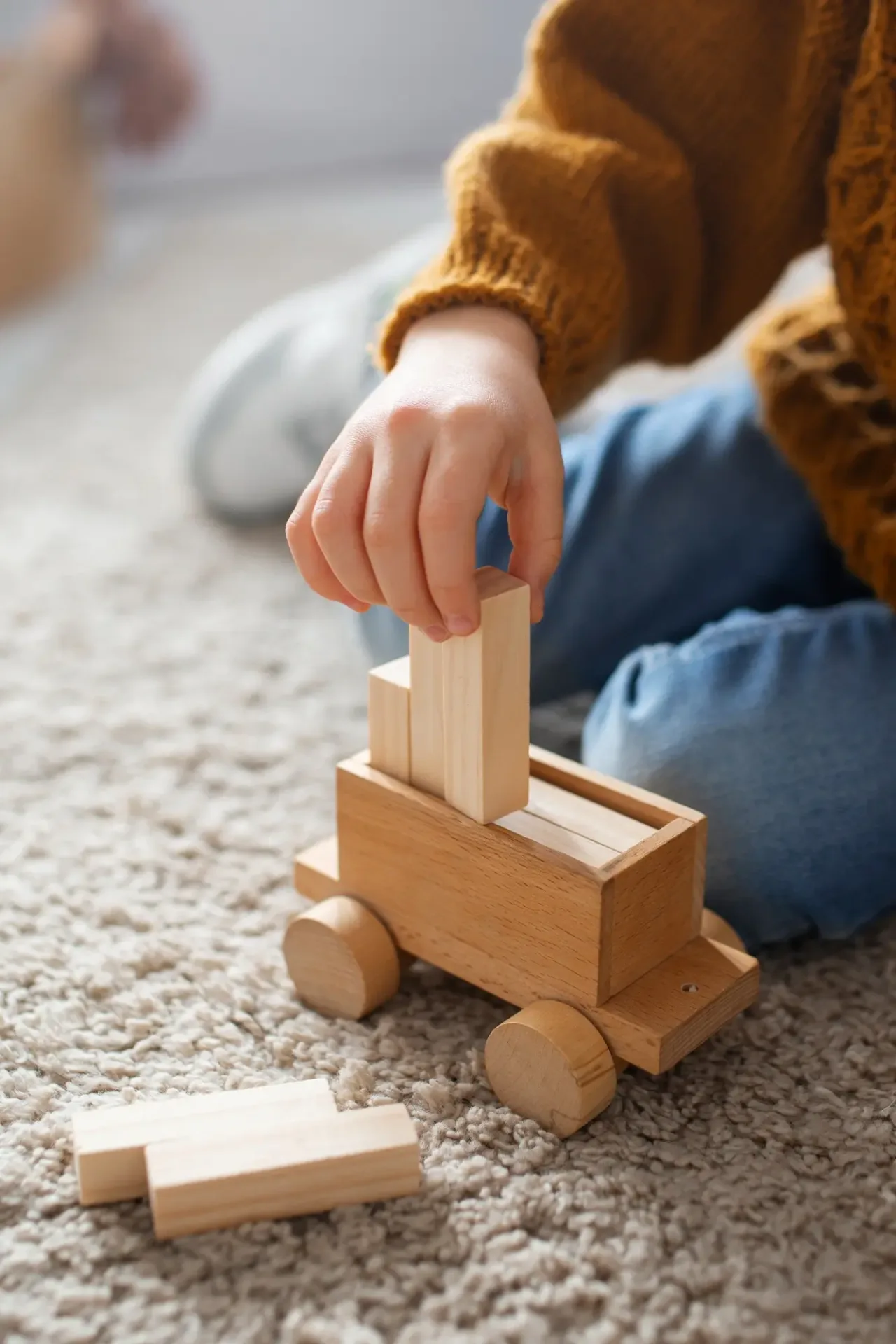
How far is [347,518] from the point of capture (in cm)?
55

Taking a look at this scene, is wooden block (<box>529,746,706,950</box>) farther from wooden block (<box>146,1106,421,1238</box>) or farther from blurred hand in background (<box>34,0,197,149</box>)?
blurred hand in background (<box>34,0,197,149</box>)

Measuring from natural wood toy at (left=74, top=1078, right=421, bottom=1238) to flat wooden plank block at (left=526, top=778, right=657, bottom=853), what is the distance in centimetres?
14

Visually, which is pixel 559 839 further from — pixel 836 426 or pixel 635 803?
pixel 836 426

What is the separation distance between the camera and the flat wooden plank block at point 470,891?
0.57m

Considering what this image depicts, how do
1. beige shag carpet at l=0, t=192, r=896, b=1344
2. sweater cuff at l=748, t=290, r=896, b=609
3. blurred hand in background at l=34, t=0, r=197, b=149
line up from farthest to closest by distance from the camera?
blurred hand in background at l=34, t=0, r=197, b=149, sweater cuff at l=748, t=290, r=896, b=609, beige shag carpet at l=0, t=192, r=896, b=1344

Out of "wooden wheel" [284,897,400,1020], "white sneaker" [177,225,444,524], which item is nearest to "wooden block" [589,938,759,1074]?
"wooden wheel" [284,897,400,1020]

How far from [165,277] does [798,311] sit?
129 cm

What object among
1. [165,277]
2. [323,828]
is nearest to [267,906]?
[323,828]

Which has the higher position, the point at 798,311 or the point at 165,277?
the point at 798,311

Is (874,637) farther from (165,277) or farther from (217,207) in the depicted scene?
(217,207)

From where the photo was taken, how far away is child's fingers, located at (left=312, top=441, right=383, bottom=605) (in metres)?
0.55

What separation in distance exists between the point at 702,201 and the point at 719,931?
1.31 feet

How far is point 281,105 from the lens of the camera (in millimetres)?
2115

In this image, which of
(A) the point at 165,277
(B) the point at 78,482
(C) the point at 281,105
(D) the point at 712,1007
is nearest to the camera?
(D) the point at 712,1007
